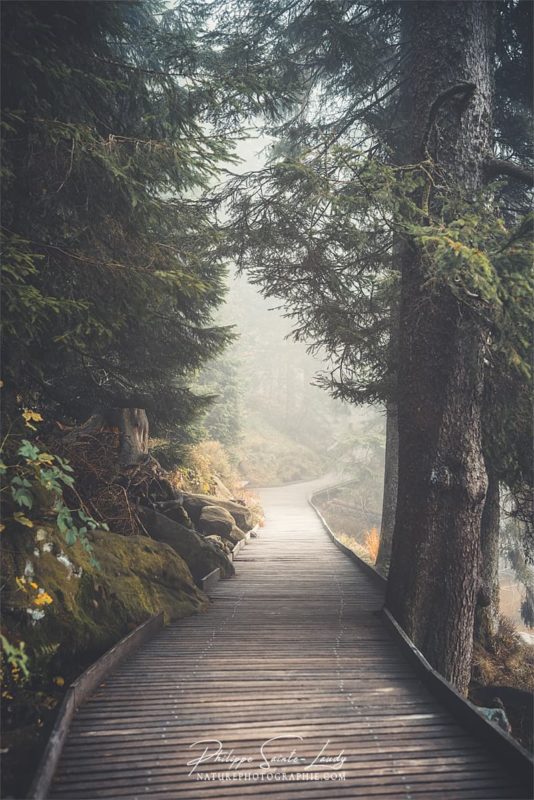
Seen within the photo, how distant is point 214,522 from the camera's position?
1100 centimetres

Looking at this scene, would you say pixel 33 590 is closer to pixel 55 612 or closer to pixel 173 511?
pixel 55 612

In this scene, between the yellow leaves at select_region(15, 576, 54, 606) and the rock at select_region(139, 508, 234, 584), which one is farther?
the rock at select_region(139, 508, 234, 584)

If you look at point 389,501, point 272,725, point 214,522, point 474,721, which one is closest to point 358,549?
point 389,501

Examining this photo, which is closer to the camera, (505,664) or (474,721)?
(474,721)

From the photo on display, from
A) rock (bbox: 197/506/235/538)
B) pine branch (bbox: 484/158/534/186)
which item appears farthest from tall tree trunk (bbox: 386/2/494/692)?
rock (bbox: 197/506/235/538)

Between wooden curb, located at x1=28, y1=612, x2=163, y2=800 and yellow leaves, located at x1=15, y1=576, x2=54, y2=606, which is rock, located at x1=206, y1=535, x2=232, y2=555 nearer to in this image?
wooden curb, located at x1=28, y1=612, x2=163, y2=800

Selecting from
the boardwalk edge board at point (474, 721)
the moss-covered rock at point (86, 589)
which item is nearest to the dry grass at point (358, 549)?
the moss-covered rock at point (86, 589)

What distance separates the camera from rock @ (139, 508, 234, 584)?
7418mm

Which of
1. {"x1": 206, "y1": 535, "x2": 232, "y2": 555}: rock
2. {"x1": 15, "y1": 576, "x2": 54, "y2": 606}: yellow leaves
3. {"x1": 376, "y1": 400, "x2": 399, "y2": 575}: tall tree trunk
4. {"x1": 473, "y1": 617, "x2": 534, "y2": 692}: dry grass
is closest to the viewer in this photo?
{"x1": 15, "y1": 576, "x2": 54, "y2": 606}: yellow leaves

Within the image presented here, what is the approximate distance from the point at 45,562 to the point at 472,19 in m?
A: 8.72

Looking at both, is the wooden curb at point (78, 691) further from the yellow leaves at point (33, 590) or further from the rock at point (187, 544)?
the rock at point (187, 544)

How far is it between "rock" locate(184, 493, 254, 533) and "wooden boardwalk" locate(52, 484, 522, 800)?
17.5 ft

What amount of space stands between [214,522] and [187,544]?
3.17 metres

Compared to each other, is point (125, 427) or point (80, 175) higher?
point (80, 175)
